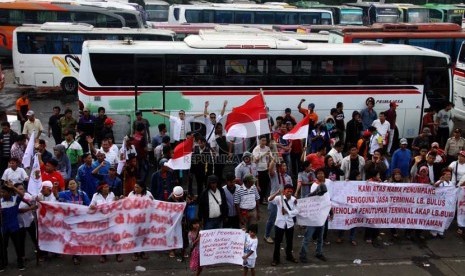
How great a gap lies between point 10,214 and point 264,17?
2469 cm

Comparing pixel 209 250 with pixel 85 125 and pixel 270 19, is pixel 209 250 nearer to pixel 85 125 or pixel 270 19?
pixel 85 125

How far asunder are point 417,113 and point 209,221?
9.32 meters

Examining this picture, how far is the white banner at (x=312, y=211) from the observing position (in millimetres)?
9844

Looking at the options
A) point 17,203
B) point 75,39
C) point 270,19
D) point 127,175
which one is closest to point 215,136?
point 127,175

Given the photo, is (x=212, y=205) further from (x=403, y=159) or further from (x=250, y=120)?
(x=403, y=159)

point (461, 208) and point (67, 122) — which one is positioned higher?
point (67, 122)

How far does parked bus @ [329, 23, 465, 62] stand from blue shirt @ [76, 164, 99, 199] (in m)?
14.1

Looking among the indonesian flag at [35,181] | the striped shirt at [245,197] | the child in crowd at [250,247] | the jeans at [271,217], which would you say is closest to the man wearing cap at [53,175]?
the indonesian flag at [35,181]

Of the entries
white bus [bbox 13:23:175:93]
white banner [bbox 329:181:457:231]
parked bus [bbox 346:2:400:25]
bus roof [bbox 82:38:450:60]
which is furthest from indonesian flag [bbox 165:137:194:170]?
parked bus [bbox 346:2:400:25]

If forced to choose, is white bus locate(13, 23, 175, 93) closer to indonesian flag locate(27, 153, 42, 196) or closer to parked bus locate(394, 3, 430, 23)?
indonesian flag locate(27, 153, 42, 196)

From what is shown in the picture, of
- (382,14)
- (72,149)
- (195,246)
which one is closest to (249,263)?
(195,246)

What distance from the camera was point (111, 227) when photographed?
380 inches

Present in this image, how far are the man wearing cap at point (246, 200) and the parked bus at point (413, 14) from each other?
30.6 meters

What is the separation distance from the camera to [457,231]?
1145cm
